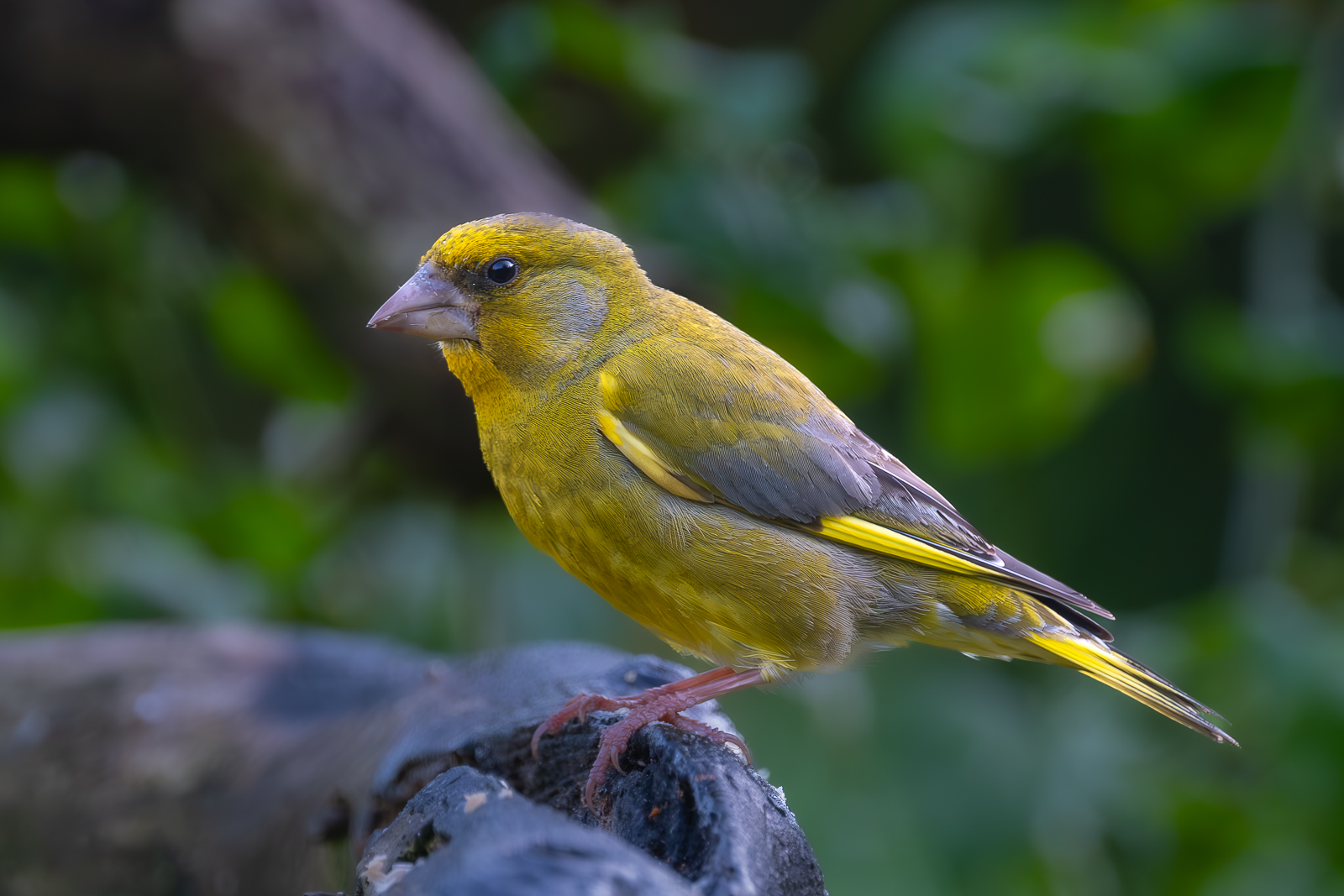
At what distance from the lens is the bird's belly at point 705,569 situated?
2.09 meters

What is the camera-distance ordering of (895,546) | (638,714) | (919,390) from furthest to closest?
1. (919,390)
2. (895,546)
3. (638,714)

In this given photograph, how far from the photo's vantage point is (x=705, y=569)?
2096 mm

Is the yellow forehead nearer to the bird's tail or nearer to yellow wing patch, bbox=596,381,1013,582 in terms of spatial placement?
yellow wing patch, bbox=596,381,1013,582

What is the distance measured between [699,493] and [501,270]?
0.57m

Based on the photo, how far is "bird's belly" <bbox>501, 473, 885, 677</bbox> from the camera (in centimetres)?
209

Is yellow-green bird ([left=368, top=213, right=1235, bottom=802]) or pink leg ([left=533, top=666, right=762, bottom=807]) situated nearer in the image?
pink leg ([left=533, top=666, right=762, bottom=807])

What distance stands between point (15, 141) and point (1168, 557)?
4.60 m

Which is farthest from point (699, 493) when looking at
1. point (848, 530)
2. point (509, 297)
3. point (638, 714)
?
point (509, 297)

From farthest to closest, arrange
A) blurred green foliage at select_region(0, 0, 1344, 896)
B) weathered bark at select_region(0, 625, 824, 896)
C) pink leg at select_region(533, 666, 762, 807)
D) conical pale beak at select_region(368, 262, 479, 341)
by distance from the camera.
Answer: blurred green foliage at select_region(0, 0, 1344, 896), conical pale beak at select_region(368, 262, 479, 341), pink leg at select_region(533, 666, 762, 807), weathered bark at select_region(0, 625, 824, 896)

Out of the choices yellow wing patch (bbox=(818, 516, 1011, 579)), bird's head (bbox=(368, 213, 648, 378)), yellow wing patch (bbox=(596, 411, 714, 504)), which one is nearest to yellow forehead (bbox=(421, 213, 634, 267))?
bird's head (bbox=(368, 213, 648, 378))

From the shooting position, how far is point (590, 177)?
514 centimetres

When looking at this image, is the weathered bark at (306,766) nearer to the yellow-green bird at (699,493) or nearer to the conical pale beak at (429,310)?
the yellow-green bird at (699,493)

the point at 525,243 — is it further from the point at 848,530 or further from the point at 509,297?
the point at 848,530

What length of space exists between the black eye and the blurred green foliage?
151 cm
